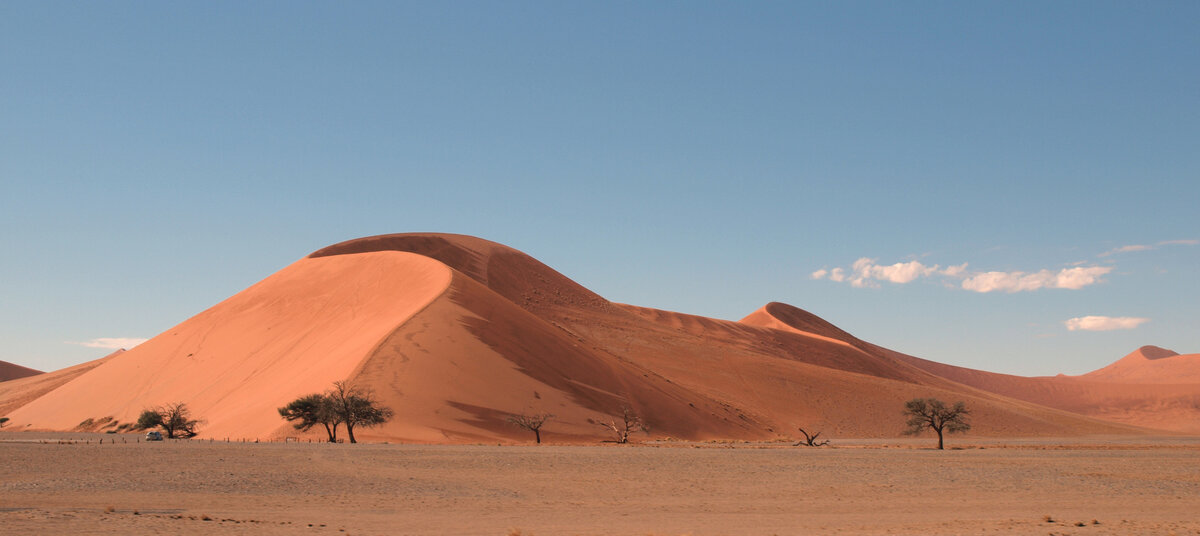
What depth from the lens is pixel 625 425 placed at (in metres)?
56.7

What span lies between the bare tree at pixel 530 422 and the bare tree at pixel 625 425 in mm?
Answer: 4423

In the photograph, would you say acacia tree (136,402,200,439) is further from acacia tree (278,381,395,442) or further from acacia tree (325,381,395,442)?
acacia tree (325,381,395,442)

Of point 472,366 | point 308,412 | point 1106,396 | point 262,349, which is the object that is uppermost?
point 262,349

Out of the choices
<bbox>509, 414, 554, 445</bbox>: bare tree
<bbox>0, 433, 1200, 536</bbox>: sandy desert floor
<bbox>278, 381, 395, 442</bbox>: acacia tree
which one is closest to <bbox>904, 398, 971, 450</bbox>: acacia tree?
<bbox>0, 433, 1200, 536</bbox>: sandy desert floor

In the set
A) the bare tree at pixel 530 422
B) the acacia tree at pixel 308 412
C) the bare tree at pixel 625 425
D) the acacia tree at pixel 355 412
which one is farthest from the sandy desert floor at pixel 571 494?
the bare tree at pixel 625 425

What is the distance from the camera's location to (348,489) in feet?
73.2

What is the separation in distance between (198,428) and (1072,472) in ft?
Answer: 161

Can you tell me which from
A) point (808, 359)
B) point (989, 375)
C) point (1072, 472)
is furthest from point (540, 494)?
point (989, 375)

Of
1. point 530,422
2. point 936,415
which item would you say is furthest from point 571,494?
point 936,415

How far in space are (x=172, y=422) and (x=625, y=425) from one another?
2771 cm

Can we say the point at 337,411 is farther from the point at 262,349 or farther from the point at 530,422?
the point at 262,349

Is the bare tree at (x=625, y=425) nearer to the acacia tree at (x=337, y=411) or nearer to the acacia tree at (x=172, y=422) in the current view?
the acacia tree at (x=337, y=411)

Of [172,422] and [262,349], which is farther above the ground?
[262,349]

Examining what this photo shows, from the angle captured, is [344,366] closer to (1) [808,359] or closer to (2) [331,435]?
(2) [331,435]
